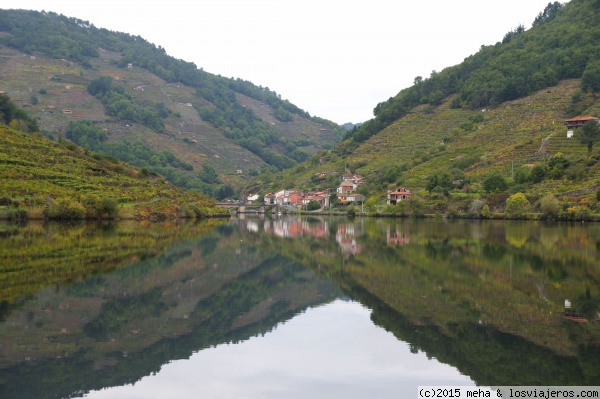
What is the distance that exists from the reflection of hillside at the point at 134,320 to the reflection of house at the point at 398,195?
6703 cm

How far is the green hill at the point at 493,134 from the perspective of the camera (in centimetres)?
7700

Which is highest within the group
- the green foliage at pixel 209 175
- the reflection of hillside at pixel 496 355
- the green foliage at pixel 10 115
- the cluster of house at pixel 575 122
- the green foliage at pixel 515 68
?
the green foliage at pixel 515 68

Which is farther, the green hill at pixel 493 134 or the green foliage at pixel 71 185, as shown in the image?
the green hill at pixel 493 134

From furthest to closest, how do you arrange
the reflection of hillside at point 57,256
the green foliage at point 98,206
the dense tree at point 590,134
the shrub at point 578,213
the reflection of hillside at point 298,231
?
the dense tree at point 590,134, the shrub at point 578,213, the green foliage at point 98,206, the reflection of hillside at point 298,231, the reflection of hillside at point 57,256

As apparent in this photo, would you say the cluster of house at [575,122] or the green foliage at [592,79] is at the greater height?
the green foliage at [592,79]

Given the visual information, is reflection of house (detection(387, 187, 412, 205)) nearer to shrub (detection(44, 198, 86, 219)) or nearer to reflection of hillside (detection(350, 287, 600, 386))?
shrub (detection(44, 198, 86, 219))

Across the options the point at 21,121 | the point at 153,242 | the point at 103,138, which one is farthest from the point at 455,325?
the point at 103,138

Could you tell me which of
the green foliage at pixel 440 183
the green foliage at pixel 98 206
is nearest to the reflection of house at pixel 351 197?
the green foliage at pixel 440 183

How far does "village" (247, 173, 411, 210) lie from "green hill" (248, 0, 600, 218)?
7.97 feet

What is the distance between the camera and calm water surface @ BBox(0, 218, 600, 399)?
10023 mm

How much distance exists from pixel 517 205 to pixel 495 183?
8961mm

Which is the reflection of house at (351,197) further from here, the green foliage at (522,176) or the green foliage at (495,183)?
the green foliage at (522,176)

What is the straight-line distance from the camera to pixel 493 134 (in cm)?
10512

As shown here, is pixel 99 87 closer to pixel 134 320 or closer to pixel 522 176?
pixel 522 176
